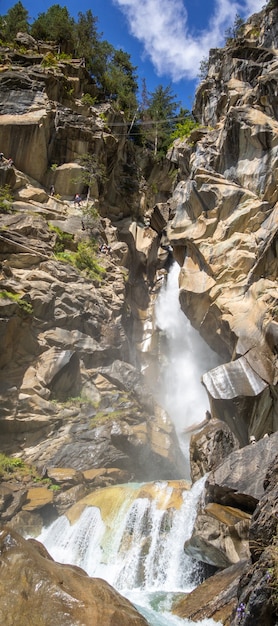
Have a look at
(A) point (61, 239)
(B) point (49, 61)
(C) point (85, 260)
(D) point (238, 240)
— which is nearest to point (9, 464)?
(C) point (85, 260)

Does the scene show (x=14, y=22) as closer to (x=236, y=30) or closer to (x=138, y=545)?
(x=236, y=30)

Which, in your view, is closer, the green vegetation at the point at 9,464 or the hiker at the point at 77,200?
the green vegetation at the point at 9,464

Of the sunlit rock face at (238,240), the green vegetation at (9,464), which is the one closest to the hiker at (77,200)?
the sunlit rock face at (238,240)

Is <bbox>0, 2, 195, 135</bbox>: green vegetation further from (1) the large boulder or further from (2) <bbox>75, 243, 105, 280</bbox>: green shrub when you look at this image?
(1) the large boulder

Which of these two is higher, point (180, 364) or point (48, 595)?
point (180, 364)

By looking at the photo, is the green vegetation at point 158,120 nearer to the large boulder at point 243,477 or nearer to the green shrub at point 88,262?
the green shrub at point 88,262

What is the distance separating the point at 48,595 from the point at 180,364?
72.2 feet

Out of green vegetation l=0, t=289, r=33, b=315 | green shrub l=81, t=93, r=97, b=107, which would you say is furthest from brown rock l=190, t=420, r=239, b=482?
green shrub l=81, t=93, r=97, b=107

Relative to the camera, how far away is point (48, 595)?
15.9 ft

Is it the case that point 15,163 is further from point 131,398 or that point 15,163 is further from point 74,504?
point 74,504

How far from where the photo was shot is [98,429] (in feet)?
56.0

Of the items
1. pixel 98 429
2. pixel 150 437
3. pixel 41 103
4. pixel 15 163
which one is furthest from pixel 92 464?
pixel 41 103

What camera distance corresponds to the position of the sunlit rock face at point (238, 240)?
14.5 meters

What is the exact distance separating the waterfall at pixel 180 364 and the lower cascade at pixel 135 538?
33.3 ft
